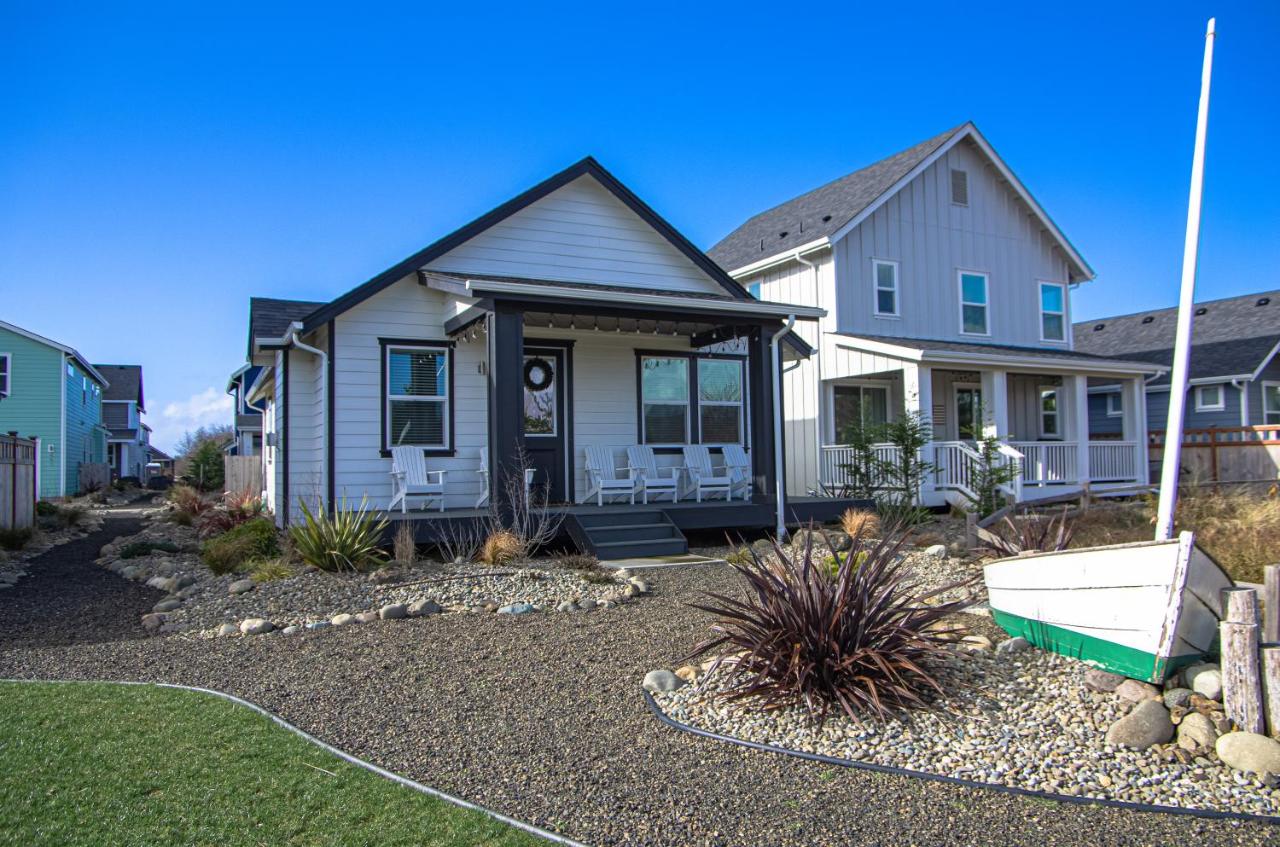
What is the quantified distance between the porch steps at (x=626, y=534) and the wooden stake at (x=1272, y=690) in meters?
7.20

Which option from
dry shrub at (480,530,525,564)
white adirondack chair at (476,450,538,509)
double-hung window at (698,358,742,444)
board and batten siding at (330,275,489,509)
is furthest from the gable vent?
dry shrub at (480,530,525,564)

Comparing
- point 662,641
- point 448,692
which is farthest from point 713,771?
point 662,641

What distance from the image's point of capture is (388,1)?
11977 mm

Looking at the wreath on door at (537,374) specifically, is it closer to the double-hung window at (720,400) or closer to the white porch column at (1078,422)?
the double-hung window at (720,400)

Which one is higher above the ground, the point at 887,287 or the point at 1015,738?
the point at 887,287

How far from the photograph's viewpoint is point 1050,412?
22859 mm

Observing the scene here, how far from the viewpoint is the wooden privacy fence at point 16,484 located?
45.6ft

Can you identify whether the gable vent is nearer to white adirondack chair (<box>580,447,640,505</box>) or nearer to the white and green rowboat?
white adirondack chair (<box>580,447,640,505</box>)

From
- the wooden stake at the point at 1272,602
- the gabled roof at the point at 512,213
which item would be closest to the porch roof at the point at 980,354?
the gabled roof at the point at 512,213

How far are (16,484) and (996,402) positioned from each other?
17995 mm

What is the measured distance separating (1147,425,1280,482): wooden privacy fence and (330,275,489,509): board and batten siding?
1726 centimetres

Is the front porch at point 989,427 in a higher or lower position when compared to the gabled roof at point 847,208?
lower

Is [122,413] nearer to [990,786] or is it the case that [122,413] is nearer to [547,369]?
[547,369]

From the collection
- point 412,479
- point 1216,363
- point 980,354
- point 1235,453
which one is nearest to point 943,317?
point 980,354
